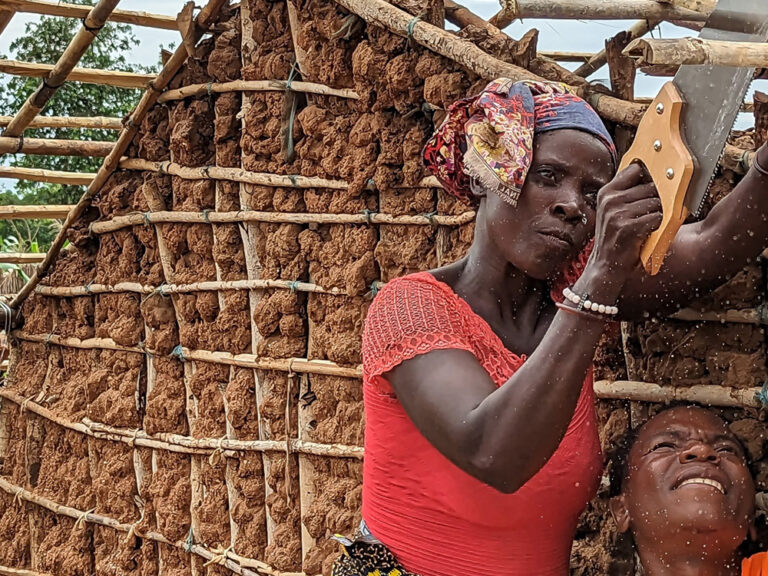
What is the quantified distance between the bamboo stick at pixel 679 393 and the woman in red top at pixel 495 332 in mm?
257

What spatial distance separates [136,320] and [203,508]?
3.33ft

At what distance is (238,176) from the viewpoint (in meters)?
4.09

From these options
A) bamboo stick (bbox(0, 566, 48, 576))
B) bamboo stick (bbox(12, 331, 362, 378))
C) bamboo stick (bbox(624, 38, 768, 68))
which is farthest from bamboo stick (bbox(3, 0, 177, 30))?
bamboo stick (bbox(624, 38, 768, 68))

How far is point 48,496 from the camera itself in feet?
18.6

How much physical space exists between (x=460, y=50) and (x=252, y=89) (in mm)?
1309

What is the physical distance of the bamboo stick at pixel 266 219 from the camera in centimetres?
327

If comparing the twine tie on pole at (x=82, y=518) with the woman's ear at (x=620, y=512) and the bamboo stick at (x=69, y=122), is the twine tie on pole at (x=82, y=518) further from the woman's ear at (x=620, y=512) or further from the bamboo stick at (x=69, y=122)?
the woman's ear at (x=620, y=512)

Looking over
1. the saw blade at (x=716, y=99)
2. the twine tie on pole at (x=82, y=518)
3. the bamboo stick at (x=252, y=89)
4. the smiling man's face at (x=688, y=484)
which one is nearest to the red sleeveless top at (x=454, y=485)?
the smiling man's face at (x=688, y=484)

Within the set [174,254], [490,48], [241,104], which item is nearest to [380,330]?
[490,48]

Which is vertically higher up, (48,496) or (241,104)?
(241,104)

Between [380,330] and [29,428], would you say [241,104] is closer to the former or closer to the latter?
[380,330]

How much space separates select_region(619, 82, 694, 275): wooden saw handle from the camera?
165 cm

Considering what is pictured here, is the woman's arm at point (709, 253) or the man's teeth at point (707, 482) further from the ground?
the woman's arm at point (709, 253)

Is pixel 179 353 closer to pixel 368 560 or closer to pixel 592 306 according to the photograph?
pixel 368 560
